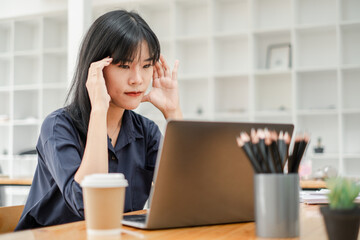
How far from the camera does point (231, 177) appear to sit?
108cm

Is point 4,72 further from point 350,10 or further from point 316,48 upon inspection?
point 350,10

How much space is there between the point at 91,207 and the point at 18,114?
19.2 feet

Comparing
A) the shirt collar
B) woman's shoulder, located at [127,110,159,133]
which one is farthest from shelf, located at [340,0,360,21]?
the shirt collar

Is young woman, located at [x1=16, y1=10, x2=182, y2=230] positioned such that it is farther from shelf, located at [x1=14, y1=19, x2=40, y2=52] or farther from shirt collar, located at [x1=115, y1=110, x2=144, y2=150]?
shelf, located at [x1=14, y1=19, x2=40, y2=52]

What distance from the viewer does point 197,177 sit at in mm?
1031

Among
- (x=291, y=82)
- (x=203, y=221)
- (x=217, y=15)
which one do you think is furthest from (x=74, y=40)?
(x=203, y=221)

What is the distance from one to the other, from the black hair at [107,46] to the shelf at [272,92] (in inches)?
142

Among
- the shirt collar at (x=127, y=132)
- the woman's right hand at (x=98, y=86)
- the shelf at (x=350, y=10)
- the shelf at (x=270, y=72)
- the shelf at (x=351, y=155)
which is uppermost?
the shelf at (x=350, y=10)

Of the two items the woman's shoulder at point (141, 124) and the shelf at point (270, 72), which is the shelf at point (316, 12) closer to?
the shelf at point (270, 72)

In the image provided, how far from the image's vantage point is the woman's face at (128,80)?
1571 millimetres

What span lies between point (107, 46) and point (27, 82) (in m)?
5.32

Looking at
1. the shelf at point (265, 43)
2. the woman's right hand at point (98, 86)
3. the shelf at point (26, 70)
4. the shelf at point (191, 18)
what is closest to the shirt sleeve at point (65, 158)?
the woman's right hand at point (98, 86)

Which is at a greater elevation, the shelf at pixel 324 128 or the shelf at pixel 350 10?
the shelf at pixel 350 10

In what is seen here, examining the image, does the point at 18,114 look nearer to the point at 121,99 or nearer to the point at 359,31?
the point at 359,31
